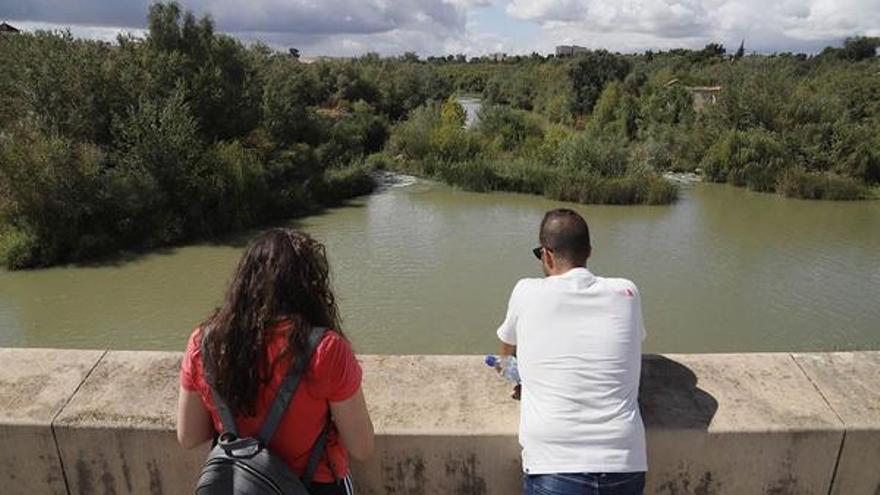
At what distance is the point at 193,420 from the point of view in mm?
1786

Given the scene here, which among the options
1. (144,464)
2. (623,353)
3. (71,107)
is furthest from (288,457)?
(71,107)

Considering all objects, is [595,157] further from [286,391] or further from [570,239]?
[286,391]

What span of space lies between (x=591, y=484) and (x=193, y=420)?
1.12 metres

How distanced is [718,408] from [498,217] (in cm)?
2175

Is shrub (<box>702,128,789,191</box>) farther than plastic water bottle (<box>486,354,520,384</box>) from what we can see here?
Yes

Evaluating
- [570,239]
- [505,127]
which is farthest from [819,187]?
[570,239]

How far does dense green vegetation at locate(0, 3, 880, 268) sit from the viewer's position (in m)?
18.5

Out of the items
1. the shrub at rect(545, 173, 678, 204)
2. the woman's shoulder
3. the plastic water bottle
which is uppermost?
the woman's shoulder

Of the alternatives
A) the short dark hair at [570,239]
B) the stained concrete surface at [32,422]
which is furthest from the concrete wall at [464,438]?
the short dark hair at [570,239]

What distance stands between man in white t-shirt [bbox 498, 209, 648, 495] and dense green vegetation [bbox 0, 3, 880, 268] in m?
18.5

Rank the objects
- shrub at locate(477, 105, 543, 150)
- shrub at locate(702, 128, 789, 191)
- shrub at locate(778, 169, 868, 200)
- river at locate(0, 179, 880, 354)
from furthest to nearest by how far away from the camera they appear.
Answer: shrub at locate(477, 105, 543, 150), shrub at locate(702, 128, 789, 191), shrub at locate(778, 169, 868, 200), river at locate(0, 179, 880, 354)

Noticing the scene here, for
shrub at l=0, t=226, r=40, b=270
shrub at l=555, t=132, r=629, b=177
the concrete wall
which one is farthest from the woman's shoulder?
shrub at l=555, t=132, r=629, b=177

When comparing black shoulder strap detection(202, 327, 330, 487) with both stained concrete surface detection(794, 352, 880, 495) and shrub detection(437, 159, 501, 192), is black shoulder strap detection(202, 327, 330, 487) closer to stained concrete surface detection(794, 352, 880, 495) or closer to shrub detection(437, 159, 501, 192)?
stained concrete surface detection(794, 352, 880, 495)

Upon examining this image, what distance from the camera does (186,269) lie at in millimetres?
17625
